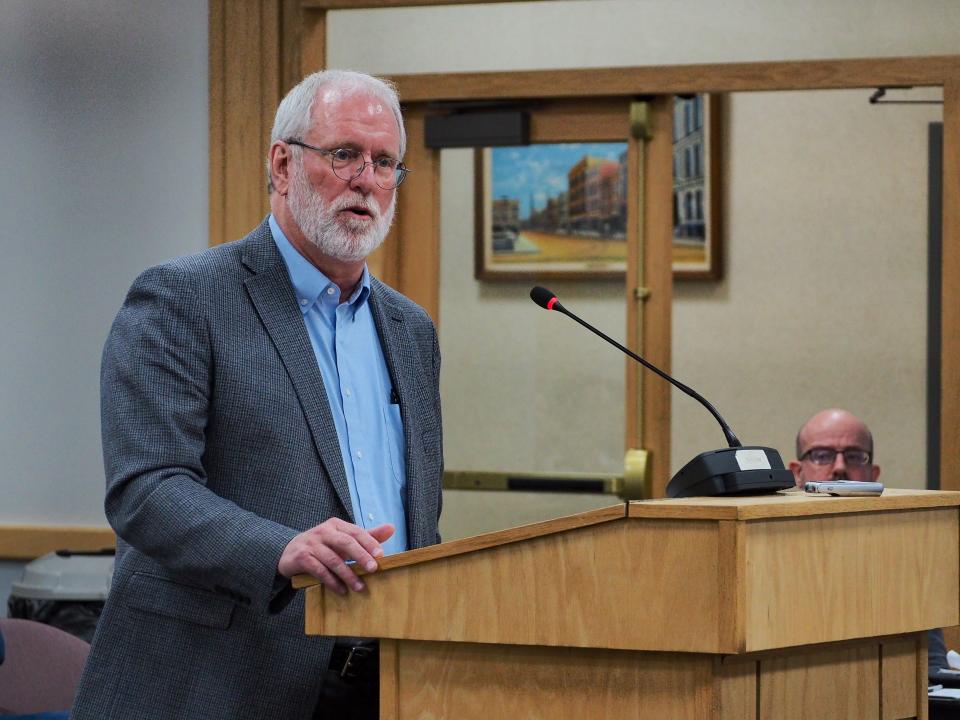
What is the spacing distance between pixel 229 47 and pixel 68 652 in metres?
1.94

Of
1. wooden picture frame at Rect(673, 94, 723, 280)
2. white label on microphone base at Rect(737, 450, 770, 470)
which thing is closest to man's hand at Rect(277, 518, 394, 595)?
white label on microphone base at Rect(737, 450, 770, 470)

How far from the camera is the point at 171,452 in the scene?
5.47ft

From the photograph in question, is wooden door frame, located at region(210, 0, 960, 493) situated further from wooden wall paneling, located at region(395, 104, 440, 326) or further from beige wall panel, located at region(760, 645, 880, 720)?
beige wall panel, located at region(760, 645, 880, 720)

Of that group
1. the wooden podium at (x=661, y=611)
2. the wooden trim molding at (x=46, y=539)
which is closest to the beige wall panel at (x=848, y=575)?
the wooden podium at (x=661, y=611)

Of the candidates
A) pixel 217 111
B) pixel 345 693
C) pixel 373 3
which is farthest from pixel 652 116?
pixel 345 693

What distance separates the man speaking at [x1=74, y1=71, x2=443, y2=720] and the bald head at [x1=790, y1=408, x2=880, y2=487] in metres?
1.72

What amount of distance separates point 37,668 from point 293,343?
1.30 meters

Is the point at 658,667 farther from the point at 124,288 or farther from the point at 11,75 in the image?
the point at 11,75

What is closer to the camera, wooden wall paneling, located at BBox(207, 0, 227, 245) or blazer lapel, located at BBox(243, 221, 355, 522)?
blazer lapel, located at BBox(243, 221, 355, 522)

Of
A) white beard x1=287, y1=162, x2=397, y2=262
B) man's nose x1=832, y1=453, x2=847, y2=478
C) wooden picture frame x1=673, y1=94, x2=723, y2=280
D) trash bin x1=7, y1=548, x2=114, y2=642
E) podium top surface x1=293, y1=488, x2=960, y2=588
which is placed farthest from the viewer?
wooden picture frame x1=673, y1=94, x2=723, y2=280

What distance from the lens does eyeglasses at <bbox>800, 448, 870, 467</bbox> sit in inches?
135

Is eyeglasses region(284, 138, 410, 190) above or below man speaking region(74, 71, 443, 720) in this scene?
above

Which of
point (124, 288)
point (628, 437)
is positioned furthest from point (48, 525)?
point (628, 437)

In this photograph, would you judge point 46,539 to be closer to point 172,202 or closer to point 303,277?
point 172,202
